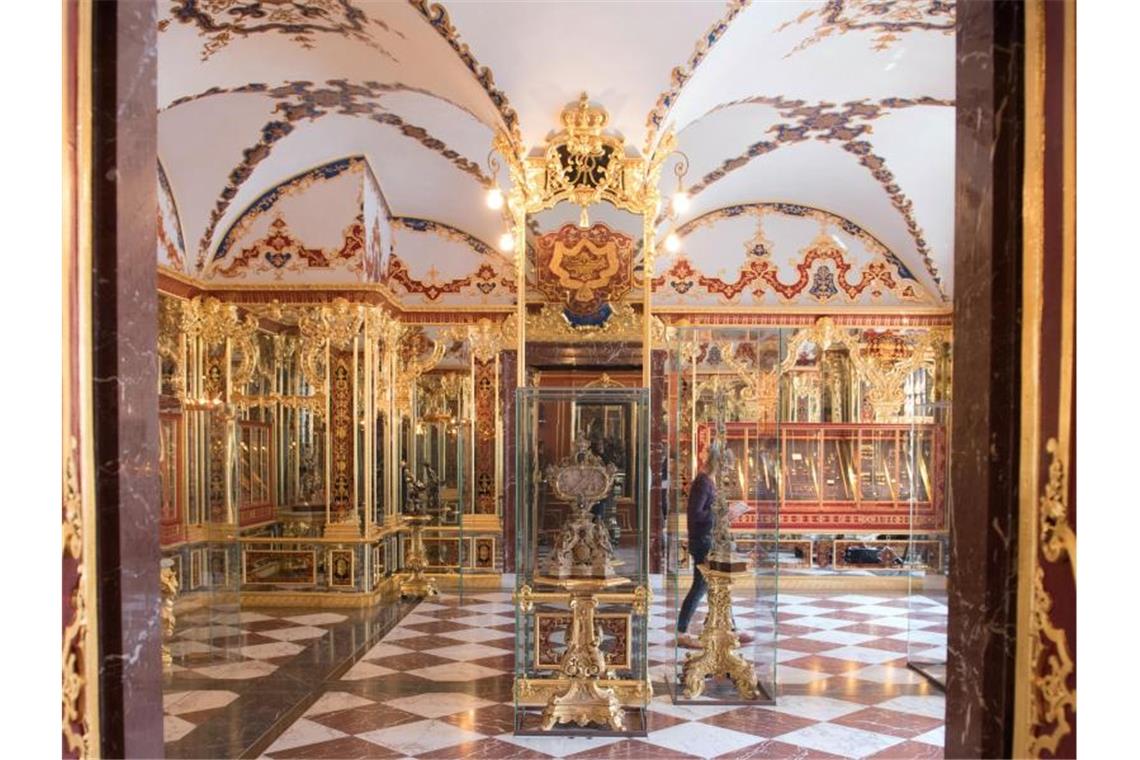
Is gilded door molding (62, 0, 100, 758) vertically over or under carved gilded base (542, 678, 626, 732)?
over

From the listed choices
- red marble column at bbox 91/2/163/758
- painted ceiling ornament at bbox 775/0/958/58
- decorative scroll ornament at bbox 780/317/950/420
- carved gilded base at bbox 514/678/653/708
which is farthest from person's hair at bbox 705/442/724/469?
red marble column at bbox 91/2/163/758

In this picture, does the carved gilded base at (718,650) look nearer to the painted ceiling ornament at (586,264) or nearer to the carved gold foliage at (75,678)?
the painted ceiling ornament at (586,264)

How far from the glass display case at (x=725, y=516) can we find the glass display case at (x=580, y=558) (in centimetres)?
57

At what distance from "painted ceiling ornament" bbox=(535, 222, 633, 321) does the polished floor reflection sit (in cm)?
246

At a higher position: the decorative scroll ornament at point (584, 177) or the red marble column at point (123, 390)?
the decorative scroll ornament at point (584, 177)

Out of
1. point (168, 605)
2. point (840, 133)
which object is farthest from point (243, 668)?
point (840, 133)

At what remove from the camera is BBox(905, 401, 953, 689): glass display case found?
7016mm

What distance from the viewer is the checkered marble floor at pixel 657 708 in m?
5.23

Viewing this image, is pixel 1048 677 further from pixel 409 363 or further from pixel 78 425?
pixel 409 363

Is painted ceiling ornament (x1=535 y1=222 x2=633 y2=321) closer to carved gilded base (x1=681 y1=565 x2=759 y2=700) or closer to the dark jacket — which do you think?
the dark jacket

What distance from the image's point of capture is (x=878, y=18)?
20.6ft

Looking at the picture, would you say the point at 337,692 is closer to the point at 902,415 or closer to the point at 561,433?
the point at 561,433

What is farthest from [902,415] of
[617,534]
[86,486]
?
[86,486]

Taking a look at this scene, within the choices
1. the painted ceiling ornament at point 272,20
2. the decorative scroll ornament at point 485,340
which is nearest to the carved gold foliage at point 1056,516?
the painted ceiling ornament at point 272,20
